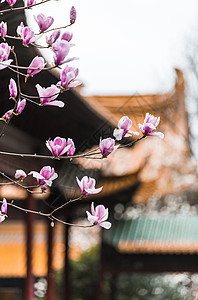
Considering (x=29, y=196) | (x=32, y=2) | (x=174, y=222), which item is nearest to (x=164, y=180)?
(x=174, y=222)

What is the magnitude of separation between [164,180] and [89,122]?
6436mm

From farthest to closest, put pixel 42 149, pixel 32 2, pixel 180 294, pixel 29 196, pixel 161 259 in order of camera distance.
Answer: pixel 180 294 → pixel 161 259 → pixel 29 196 → pixel 42 149 → pixel 32 2

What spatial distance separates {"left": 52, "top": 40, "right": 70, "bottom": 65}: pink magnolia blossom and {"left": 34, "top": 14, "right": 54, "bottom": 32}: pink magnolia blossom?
11 cm

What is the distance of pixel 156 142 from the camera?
11.2 m

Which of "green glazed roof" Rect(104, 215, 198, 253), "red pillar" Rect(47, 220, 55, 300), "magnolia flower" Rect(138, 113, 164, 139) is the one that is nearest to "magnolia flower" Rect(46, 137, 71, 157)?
"magnolia flower" Rect(138, 113, 164, 139)

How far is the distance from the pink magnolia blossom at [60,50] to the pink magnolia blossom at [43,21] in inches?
4.3

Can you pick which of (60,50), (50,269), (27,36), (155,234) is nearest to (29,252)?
(50,269)

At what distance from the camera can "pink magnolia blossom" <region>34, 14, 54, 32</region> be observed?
1.54m

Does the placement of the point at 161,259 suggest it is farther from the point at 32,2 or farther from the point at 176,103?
the point at 32,2

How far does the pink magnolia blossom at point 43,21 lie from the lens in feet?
5.06

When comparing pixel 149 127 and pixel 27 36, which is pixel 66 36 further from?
pixel 149 127

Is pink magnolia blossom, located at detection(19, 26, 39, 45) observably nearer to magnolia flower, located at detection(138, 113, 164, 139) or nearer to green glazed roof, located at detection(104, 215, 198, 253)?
magnolia flower, located at detection(138, 113, 164, 139)

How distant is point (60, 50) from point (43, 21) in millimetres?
134

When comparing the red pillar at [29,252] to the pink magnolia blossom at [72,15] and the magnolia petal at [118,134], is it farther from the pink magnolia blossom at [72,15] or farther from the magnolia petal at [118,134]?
the pink magnolia blossom at [72,15]
